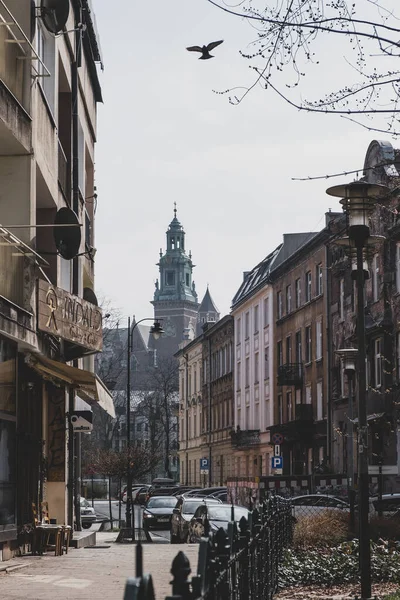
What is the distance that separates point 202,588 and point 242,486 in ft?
114

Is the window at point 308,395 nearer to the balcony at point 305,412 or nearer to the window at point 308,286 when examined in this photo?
the balcony at point 305,412

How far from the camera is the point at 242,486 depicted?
39.2 m

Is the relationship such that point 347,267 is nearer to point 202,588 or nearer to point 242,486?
point 242,486

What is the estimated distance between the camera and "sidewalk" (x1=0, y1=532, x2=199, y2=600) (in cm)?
1384

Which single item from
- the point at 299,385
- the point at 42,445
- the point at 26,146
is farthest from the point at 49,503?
the point at 299,385

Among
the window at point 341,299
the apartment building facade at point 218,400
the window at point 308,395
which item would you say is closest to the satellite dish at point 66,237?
the window at point 341,299

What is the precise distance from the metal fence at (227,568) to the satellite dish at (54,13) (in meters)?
9.67

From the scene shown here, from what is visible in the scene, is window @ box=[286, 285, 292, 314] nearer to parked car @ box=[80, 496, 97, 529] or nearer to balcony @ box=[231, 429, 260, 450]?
balcony @ box=[231, 429, 260, 450]

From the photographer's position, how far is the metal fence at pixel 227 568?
12.7ft

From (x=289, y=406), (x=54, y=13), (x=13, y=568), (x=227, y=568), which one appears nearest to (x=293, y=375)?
(x=289, y=406)

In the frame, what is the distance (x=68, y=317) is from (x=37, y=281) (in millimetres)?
2468

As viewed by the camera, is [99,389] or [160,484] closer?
[99,389]

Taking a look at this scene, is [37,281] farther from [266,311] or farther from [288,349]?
[266,311]

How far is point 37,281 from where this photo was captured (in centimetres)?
1995
